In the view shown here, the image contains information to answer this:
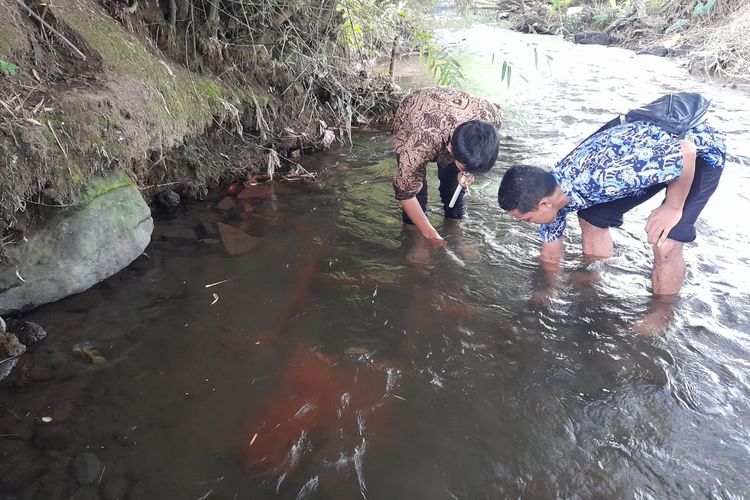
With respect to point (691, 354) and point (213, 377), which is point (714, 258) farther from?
point (213, 377)

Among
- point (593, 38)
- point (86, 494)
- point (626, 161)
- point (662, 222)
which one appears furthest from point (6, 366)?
point (593, 38)

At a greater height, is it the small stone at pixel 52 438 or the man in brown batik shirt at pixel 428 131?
the man in brown batik shirt at pixel 428 131

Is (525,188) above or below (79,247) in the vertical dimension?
above

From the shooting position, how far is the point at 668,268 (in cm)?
284

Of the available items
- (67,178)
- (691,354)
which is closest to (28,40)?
(67,178)

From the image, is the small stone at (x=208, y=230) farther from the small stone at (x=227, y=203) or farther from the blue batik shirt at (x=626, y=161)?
the blue batik shirt at (x=626, y=161)

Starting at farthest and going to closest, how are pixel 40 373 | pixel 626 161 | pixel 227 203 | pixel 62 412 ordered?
pixel 227 203 → pixel 626 161 → pixel 40 373 → pixel 62 412

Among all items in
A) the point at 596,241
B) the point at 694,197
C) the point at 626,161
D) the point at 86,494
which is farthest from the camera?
the point at 596,241

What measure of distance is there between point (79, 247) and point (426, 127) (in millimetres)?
2088

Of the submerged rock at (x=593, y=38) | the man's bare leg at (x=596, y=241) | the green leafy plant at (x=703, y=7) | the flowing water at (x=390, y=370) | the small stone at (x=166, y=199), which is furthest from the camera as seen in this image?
the submerged rock at (x=593, y=38)

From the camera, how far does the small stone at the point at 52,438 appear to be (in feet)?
6.48

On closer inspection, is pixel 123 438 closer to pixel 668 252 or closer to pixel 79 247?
pixel 79 247

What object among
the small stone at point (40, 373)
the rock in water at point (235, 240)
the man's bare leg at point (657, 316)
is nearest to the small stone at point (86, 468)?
the small stone at point (40, 373)

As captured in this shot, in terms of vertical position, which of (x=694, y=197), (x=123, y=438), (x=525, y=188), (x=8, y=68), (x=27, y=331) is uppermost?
(x=8, y=68)
